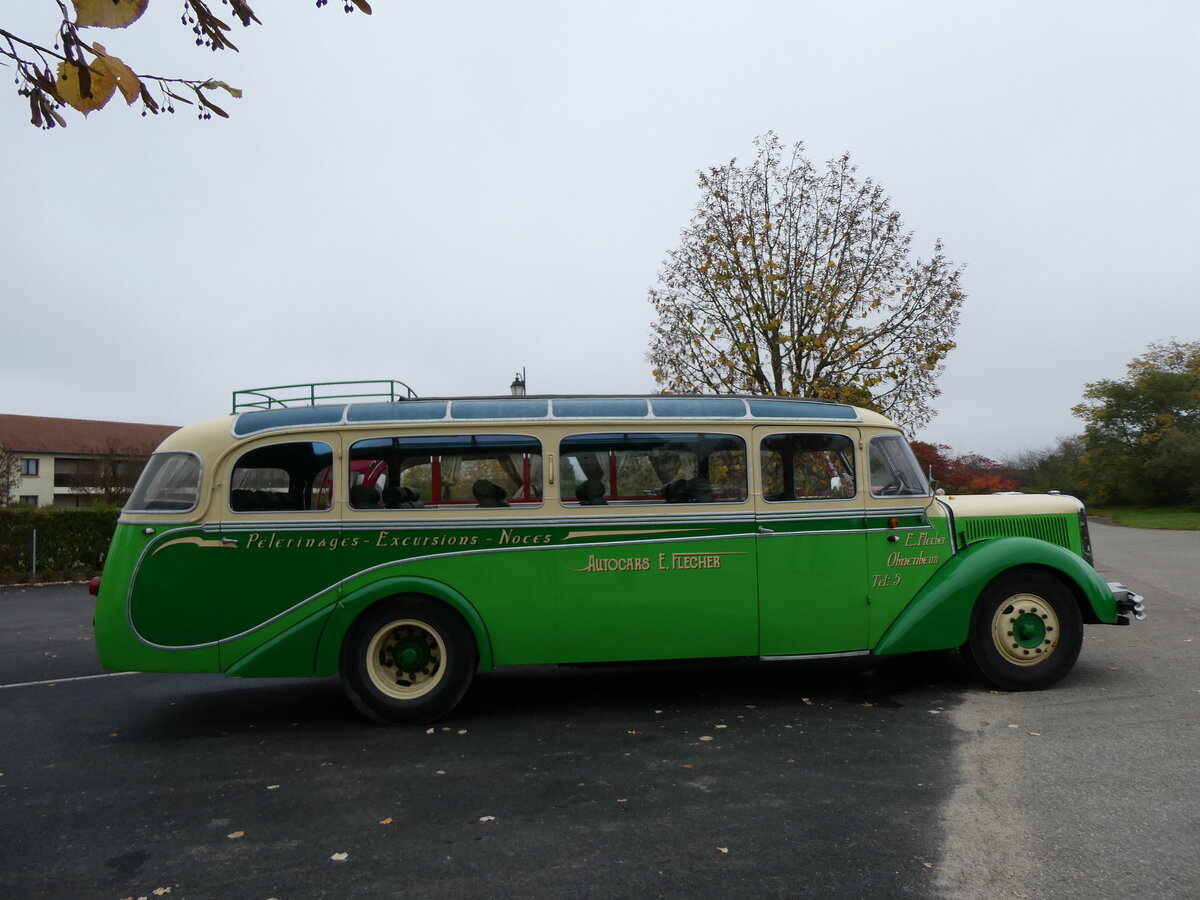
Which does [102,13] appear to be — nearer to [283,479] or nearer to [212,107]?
[212,107]

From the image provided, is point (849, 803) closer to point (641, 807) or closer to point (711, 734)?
point (641, 807)

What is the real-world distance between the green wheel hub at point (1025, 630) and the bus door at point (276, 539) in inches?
203

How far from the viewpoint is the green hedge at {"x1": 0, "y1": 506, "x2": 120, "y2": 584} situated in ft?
61.5

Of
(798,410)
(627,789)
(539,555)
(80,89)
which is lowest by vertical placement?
(627,789)

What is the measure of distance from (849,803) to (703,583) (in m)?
2.29

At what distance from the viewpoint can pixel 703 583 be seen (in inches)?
264

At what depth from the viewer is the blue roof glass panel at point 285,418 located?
22.2ft

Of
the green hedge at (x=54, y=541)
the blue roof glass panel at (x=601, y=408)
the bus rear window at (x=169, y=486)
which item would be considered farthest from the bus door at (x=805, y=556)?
the green hedge at (x=54, y=541)

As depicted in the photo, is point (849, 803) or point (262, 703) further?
point (262, 703)

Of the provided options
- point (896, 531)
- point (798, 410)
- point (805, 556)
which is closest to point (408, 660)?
point (805, 556)

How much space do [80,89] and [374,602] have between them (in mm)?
4408

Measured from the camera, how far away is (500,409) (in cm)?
687

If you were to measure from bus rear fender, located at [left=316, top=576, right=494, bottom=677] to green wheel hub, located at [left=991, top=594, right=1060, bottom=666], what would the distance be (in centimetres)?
401

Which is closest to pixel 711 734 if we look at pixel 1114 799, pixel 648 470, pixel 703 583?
pixel 703 583
